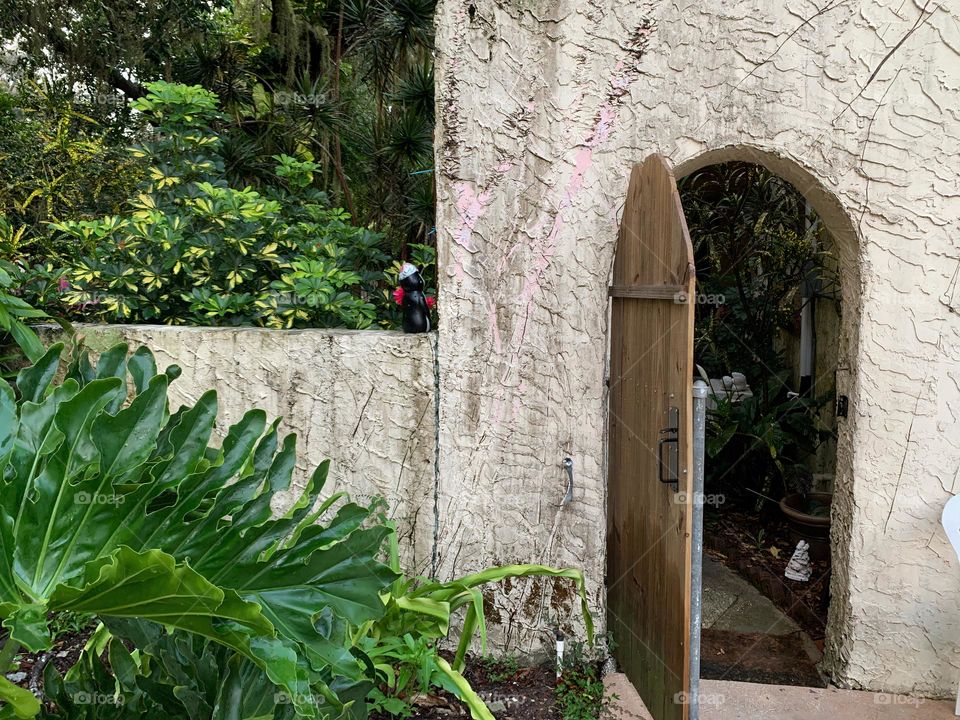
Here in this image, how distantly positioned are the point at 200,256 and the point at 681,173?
249 cm

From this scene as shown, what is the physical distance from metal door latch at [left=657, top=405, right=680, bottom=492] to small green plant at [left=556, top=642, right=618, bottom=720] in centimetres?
111

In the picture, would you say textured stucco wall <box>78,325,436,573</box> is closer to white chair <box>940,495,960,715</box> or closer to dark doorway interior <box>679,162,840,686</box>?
dark doorway interior <box>679,162,840,686</box>

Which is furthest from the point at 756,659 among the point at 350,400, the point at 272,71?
the point at 272,71

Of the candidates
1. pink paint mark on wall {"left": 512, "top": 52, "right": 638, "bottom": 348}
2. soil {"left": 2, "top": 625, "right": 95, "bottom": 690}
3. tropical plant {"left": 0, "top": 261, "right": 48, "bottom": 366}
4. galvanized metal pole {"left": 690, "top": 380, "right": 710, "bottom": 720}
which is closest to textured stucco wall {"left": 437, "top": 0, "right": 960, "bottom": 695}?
pink paint mark on wall {"left": 512, "top": 52, "right": 638, "bottom": 348}

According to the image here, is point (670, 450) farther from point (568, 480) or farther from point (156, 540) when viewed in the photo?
point (156, 540)

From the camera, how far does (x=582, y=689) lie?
10.8 ft

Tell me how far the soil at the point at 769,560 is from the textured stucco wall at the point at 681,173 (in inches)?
41.7

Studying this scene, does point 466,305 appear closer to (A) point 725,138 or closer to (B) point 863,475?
(A) point 725,138

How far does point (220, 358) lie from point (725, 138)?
8.34 feet

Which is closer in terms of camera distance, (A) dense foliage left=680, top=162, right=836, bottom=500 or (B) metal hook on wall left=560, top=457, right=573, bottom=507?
(B) metal hook on wall left=560, top=457, right=573, bottom=507

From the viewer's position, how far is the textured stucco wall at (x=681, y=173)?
10.4 feet

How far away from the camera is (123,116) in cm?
737

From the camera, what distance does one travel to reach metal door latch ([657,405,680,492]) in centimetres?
266

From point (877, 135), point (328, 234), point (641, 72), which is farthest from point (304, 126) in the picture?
point (877, 135)
